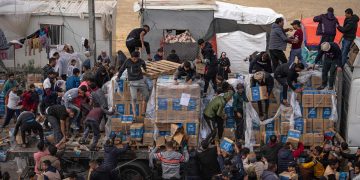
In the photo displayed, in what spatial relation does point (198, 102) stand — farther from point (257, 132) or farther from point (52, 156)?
point (52, 156)

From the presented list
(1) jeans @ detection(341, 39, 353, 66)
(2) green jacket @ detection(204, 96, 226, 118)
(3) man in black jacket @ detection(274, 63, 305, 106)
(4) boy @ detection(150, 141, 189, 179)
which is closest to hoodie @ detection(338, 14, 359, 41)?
(1) jeans @ detection(341, 39, 353, 66)

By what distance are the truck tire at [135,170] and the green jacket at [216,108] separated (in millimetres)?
1880

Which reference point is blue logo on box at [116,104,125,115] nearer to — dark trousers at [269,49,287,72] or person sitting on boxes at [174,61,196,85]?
person sitting on boxes at [174,61,196,85]

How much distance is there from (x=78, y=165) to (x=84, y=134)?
2.59 ft

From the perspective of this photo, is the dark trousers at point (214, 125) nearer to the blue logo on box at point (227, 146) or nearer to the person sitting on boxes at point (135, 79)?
the blue logo on box at point (227, 146)

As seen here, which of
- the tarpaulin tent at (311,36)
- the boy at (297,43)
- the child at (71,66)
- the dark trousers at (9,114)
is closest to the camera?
the boy at (297,43)

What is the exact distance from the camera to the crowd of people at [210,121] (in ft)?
50.4

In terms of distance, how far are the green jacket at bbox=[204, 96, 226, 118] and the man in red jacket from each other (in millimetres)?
4850

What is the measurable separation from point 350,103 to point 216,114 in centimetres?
304

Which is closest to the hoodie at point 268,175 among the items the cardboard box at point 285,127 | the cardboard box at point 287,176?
the cardboard box at point 287,176

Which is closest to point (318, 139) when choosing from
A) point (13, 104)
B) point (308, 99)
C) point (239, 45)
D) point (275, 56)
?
point (308, 99)

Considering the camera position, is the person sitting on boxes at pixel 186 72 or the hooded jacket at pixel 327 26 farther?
the hooded jacket at pixel 327 26

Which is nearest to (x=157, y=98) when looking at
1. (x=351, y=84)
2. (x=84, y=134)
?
(x=84, y=134)

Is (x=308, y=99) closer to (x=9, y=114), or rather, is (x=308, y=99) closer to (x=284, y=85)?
(x=284, y=85)
